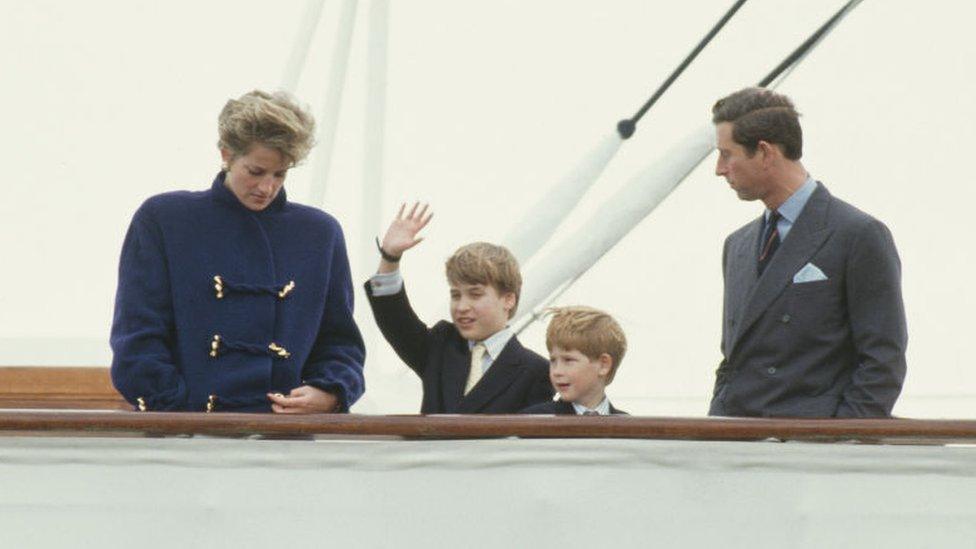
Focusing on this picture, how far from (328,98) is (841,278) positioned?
447 centimetres

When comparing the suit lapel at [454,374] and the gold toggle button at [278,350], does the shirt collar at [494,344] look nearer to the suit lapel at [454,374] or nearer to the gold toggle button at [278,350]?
the suit lapel at [454,374]

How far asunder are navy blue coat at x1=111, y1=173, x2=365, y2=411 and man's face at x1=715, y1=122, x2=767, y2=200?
83 centimetres

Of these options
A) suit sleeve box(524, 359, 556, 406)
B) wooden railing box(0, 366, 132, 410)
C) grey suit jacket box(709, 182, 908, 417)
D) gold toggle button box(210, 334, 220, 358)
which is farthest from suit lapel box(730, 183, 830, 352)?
wooden railing box(0, 366, 132, 410)

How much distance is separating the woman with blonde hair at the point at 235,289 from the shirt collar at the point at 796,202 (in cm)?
92

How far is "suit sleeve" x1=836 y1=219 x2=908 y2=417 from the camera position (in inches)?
162

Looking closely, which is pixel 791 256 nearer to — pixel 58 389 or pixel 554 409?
pixel 554 409

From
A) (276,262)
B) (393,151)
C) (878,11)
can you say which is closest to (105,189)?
(393,151)

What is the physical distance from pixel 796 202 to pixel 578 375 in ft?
1.90

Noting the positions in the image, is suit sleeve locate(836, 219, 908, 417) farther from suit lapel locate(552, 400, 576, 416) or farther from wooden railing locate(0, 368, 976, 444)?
suit lapel locate(552, 400, 576, 416)

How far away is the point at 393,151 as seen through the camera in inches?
469

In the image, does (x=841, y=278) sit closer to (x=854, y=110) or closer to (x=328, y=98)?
(x=328, y=98)

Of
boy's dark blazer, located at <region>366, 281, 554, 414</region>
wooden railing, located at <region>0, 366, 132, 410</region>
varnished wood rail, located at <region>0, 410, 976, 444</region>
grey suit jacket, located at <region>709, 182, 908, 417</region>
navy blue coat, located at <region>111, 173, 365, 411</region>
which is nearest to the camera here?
varnished wood rail, located at <region>0, 410, 976, 444</region>

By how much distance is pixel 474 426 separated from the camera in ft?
13.0

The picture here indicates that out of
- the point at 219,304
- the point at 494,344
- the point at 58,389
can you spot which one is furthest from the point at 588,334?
the point at 58,389
